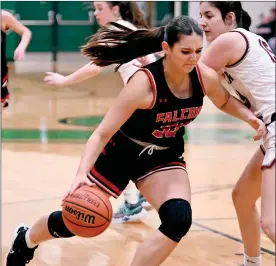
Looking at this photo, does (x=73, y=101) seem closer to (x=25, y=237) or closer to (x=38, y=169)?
(x=38, y=169)

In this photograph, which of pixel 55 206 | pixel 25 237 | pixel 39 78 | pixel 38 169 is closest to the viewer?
pixel 25 237

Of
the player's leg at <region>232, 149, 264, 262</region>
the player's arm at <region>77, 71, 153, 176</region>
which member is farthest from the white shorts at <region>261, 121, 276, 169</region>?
the player's arm at <region>77, 71, 153, 176</region>

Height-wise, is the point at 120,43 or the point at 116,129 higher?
A: the point at 120,43

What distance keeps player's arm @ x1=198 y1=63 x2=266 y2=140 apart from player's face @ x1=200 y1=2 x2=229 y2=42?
254 mm

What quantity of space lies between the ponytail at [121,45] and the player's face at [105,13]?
1.34m

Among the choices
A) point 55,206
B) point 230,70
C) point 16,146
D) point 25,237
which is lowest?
point 16,146

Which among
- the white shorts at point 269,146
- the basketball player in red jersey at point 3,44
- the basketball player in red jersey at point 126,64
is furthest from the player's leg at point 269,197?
the basketball player in red jersey at point 3,44

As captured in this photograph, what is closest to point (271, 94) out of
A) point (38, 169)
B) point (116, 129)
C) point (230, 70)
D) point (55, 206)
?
point (230, 70)

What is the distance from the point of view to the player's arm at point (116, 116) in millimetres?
4070

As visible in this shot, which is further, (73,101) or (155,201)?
(73,101)

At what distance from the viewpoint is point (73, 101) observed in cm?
1433

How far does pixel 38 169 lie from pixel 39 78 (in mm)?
10194

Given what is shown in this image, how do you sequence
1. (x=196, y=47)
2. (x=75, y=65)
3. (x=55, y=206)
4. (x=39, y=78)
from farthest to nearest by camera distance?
(x=75, y=65) → (x=39, y=78) → (x=55, y=206) → (x=196, y=47)

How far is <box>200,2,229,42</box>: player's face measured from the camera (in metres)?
4.44
